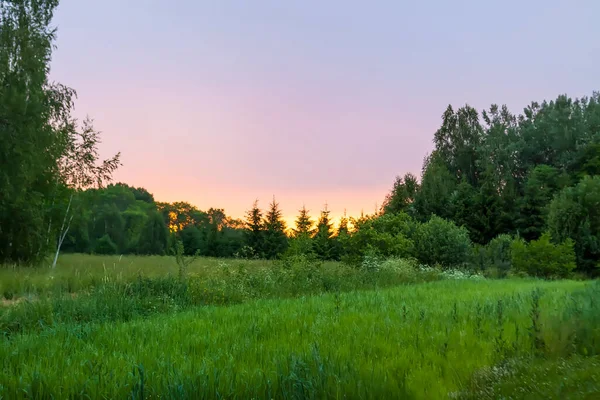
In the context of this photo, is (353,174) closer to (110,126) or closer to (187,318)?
(110,126)

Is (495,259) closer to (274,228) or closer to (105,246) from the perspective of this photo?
(274,228)

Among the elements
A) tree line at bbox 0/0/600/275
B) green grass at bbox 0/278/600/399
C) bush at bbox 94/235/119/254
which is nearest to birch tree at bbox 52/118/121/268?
tree line at bbox 0/0/600/275

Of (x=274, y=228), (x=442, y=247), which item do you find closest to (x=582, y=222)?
(x=442, y=247)

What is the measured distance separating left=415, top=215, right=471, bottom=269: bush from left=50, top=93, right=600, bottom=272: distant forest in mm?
2139

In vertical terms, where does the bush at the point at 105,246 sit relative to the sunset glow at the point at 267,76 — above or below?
below

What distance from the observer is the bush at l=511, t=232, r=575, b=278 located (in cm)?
2248

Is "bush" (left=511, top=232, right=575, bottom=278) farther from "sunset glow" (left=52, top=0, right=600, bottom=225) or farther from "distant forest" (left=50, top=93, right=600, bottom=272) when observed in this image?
"sunset glow" (left=52, top=0, right=600, bottom=225)

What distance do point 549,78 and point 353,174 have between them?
10990 mm

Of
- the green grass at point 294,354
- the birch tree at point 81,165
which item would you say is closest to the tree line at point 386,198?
the birch tree at point 81,165

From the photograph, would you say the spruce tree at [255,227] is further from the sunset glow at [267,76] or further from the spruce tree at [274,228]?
the sunset glow at [267,76]

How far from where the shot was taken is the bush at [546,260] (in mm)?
22484

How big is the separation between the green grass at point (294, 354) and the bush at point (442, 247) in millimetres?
19310

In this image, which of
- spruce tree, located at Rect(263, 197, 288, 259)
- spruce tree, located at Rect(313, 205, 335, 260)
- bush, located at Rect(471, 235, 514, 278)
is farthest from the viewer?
spruce tree, located at Rect(263, 197, 288, 259)

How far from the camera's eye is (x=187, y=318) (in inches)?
237
